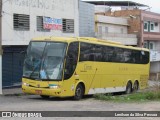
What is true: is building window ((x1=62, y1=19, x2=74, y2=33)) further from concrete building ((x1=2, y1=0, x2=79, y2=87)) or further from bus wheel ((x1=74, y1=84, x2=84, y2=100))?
bus wheel ((x1=74, y1=84, x2=84, y2=100))

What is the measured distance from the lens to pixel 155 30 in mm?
61625

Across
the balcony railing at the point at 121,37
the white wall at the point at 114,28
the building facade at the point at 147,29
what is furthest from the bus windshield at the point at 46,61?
the building facade at the point at 147,29

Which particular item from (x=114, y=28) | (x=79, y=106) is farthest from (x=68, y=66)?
(x=114, y=28)

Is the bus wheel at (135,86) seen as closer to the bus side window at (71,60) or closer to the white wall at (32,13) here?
the white wall at (32,13)

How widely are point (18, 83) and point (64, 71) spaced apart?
11522mm

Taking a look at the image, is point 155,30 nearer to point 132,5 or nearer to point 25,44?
point 132,5

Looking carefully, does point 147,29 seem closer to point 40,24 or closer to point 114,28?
point 114,28

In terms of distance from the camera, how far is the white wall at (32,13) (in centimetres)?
2959

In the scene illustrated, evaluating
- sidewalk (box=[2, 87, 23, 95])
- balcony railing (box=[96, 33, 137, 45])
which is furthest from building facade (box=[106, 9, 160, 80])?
sidewalk (box=[2, 87, 23, 95])

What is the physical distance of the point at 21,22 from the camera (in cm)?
3109

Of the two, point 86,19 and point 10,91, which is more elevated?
point 86,19

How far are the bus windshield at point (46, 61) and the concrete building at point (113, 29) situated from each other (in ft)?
76.5

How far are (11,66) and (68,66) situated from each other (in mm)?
10832

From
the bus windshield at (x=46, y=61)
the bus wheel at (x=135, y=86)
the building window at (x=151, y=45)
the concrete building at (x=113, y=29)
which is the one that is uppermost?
the concrete building at (x=113, y=29)
